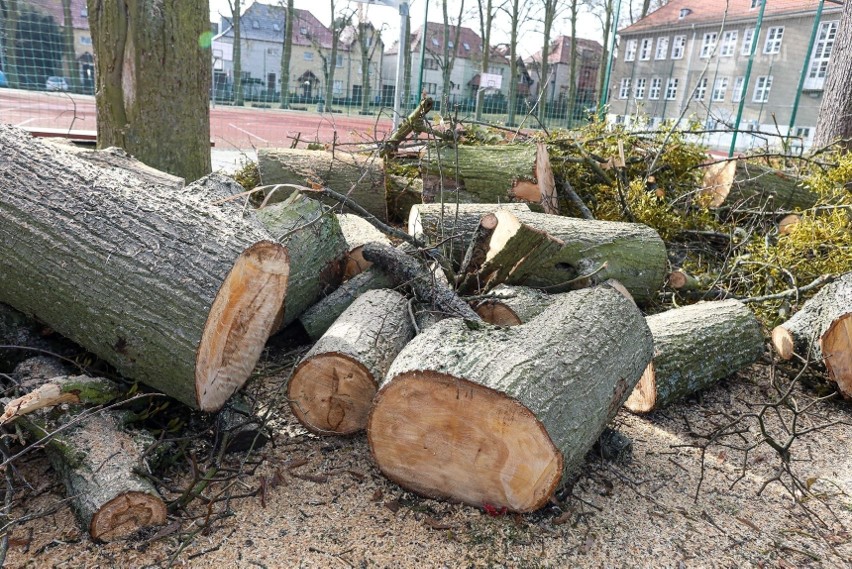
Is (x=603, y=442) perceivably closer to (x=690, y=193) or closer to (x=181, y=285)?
(x=181, y=285)

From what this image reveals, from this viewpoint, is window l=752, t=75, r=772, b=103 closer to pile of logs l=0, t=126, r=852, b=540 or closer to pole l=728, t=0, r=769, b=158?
pole l=728, t=0, r=769, b=158

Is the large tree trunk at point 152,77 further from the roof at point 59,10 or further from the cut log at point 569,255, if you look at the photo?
the roof at point 59,10

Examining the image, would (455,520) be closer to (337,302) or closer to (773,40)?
(337,302)

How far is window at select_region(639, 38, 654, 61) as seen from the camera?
1122 centimetres

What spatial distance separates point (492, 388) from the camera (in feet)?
6.52

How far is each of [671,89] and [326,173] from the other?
996cm

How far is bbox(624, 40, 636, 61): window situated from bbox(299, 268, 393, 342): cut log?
31.1ft

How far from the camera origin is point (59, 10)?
9.07 m

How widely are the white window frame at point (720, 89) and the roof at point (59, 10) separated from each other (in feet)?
33.5

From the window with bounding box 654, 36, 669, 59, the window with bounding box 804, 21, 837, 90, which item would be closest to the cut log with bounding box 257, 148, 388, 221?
the window with bounding box 804, 21, 837, 90

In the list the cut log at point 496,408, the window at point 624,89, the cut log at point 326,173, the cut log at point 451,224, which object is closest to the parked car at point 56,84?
the cut log at point 326,173

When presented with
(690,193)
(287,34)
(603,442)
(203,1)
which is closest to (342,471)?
(603,442)

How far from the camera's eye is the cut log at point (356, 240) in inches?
144

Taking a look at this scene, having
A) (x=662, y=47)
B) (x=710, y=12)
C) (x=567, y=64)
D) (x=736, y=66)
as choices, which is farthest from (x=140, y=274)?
(x=567, y=64)
